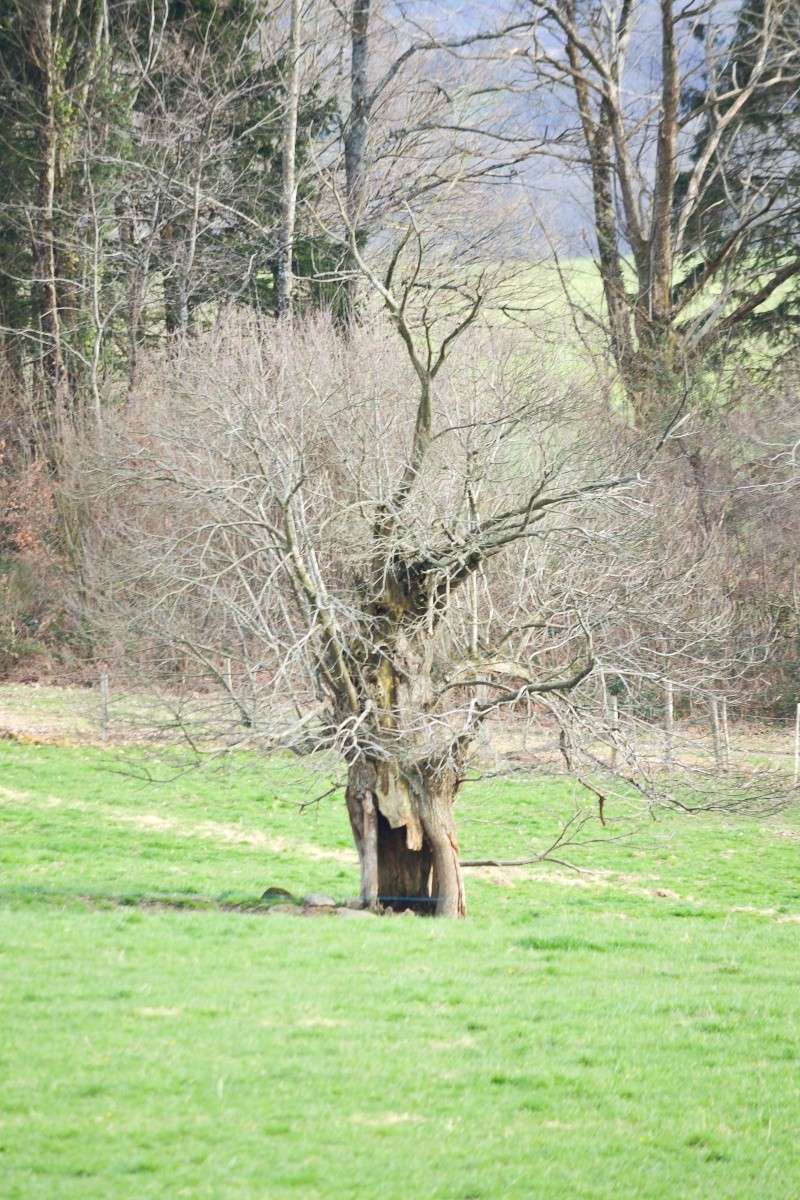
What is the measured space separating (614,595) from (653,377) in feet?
54.4

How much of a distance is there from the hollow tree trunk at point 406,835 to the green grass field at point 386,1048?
0.72 meters

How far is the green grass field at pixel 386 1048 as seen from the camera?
6609mm

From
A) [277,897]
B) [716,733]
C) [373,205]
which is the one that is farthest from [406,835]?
[373,205]

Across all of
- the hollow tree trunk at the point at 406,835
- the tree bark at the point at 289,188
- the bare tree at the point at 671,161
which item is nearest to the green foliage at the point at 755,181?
the bare tree at the point at 671,161

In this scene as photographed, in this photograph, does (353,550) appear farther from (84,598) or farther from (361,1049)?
(84,598)

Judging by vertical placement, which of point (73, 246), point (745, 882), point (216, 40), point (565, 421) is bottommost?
point (745, 882)

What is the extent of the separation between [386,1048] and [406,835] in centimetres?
600

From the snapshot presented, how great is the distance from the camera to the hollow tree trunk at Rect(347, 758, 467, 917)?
14273 mm

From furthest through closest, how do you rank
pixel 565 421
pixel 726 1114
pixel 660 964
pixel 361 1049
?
pixel 565 421, pixel 660 964, pixel 361 1049, pixel 726 1114

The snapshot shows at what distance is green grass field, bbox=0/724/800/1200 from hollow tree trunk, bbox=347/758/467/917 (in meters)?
0.72

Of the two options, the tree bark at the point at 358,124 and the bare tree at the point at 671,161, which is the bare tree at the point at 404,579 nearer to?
the tree bark at the point at 358,124

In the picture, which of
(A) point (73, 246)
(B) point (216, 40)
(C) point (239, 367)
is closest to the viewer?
(C) point (239, 367)

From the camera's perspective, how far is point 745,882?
19281 mm

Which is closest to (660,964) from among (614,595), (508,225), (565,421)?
(614,595)
